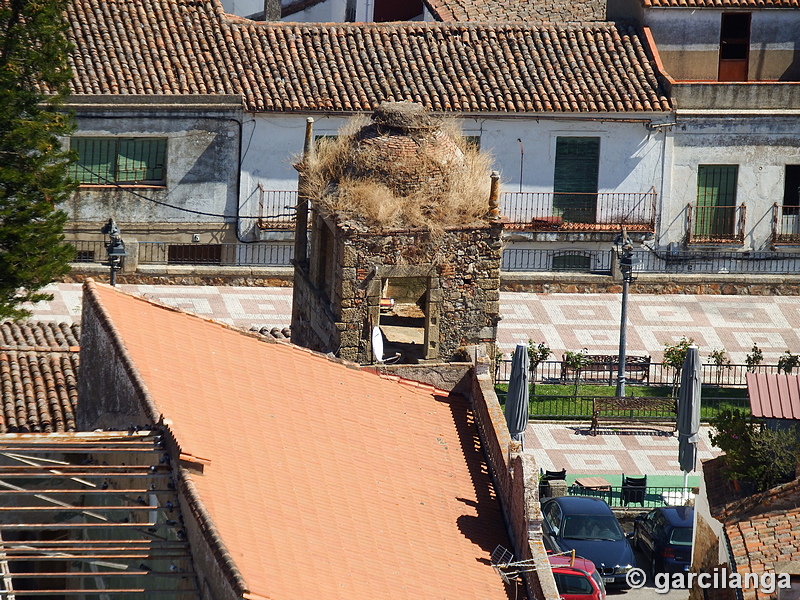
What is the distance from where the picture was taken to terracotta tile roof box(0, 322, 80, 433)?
30453 mm

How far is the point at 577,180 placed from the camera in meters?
47.6

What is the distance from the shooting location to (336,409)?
2503cm

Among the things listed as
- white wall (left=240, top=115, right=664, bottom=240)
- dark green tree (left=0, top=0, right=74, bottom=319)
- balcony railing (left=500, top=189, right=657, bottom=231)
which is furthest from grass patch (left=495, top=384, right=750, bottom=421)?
dark green tree (left=0, top=0, right=74, bottom=319)

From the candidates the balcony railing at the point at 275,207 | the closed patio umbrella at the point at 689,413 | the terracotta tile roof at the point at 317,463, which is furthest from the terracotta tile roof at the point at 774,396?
the balcony railing at the point at 275,207

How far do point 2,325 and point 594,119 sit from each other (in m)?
18.6

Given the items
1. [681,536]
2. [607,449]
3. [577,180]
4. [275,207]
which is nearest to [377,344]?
[681,536]

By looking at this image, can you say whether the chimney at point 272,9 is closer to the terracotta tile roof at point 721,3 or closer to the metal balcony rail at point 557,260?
the terracotta tile roof at point 721,3

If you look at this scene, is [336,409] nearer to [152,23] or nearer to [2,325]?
[2,325]

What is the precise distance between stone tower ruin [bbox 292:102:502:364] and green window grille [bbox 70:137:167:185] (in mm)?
16625

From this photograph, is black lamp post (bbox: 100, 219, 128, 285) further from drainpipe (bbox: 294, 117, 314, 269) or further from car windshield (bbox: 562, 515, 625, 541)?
car windshield (bbox: 562, 515, 625, 541)

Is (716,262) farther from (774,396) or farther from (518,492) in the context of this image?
(518,492)

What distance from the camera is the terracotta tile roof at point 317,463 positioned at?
2002 cm

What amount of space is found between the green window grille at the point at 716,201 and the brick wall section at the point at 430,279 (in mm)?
19054

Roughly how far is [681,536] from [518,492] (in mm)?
8921
